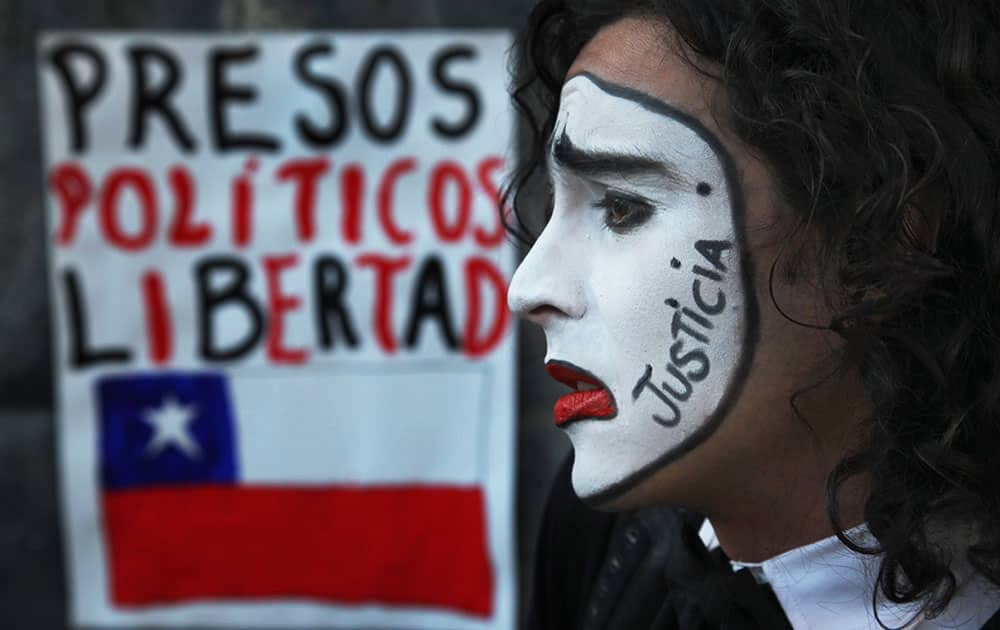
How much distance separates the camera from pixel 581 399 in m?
1.51

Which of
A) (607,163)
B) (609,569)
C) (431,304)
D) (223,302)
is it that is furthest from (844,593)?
(223,302)

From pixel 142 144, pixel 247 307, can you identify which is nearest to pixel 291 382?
pixel 247 307

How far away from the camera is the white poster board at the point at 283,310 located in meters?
2.94

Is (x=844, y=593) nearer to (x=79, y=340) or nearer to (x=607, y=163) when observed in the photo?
(x=607, y=163)

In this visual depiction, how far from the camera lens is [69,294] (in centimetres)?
299

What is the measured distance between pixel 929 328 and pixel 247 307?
1.92m

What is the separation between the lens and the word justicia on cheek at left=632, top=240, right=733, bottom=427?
1.42 metres

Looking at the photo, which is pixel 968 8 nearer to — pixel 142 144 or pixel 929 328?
pixel 929 328

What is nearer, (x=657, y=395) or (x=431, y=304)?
(x=657, y=395)

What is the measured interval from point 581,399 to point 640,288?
160 mm

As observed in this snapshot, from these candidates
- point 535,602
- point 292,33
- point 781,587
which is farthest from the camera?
point 292,33

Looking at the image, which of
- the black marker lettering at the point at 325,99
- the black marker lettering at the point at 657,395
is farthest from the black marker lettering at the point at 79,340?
the black marker lettering at the point at 657,395

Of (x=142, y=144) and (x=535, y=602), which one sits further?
(x=142, y=144)

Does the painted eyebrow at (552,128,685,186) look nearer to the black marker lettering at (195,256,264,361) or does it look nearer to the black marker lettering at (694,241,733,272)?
the black marker lettering at (694,241,733,272)
